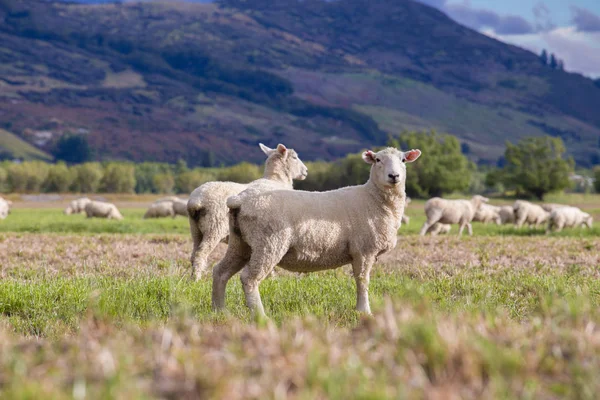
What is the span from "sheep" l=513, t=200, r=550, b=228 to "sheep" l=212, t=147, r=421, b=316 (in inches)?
1150

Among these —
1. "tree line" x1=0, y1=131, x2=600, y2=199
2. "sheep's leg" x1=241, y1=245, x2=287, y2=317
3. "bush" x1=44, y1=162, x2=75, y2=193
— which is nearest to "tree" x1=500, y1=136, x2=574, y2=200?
"tree line" x1=0, y1=131, x2=600, y2=199

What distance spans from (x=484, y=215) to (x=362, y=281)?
36.0 metres

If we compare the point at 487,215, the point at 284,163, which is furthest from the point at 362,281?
the point at 487,215

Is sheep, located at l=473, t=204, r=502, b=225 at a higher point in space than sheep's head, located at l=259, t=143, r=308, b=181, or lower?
lower

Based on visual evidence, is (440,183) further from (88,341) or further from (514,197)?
(88,341)

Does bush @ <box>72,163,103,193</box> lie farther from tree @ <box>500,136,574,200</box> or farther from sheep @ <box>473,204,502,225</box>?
sheep @ <box>473,204,502,225</box>

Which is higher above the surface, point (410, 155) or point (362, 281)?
point (410, 155)

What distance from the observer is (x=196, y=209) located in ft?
43.9

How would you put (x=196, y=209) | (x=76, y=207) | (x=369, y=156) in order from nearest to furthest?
(x=369, y=156) < (x=196, y=209) < (x=76, y=207)

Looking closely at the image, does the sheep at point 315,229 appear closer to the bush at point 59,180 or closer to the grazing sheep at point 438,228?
the grazing sheep at point 438,228

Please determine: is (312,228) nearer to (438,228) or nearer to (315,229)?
(315,229)

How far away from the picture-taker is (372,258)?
9.97m

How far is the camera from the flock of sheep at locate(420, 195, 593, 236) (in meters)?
31.4

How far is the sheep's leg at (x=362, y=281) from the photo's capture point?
965 cm
